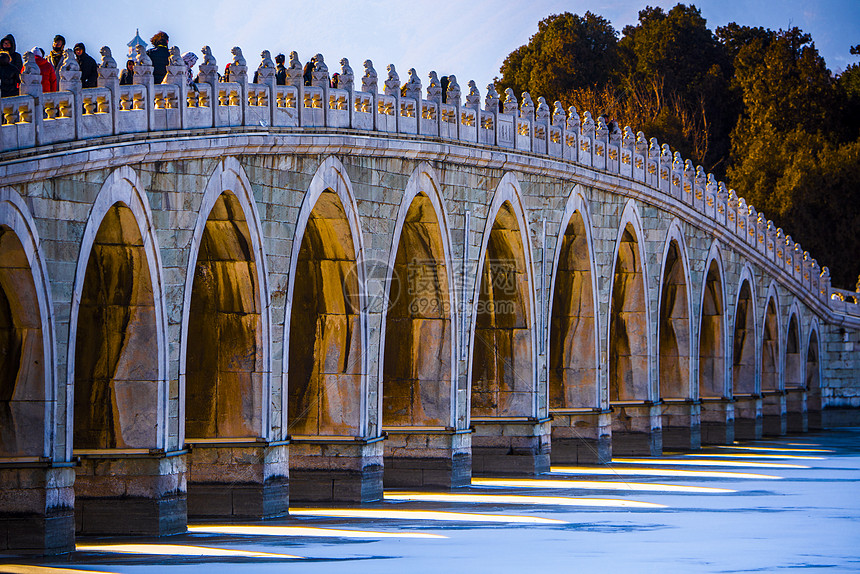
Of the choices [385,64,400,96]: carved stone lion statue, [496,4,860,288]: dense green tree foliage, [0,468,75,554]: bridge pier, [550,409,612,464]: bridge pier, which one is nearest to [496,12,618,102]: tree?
[496,4,860,288]: dense green tree foliage

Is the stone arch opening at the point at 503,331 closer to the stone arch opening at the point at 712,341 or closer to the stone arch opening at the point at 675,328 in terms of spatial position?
the stone arch opening at the point at 675,328

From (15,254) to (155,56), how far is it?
574cm

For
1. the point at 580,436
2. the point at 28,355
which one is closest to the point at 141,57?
the point at 28,355

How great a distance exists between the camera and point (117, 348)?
771 inches

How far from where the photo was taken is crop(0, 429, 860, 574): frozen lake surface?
16.1 meters

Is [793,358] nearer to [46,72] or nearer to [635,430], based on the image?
[635,430]

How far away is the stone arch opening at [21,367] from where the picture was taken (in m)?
17.1

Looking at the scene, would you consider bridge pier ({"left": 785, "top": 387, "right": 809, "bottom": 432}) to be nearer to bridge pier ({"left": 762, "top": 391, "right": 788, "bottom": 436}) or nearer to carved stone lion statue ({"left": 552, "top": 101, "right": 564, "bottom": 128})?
bridge pier ({"left": 762, "top": 391, "right": 788, "bottom": 436})

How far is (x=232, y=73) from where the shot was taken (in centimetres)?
2152

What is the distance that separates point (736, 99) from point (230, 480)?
59916 millimetres

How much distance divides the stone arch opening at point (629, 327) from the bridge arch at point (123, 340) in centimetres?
1807

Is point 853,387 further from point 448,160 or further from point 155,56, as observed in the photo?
point 155,56

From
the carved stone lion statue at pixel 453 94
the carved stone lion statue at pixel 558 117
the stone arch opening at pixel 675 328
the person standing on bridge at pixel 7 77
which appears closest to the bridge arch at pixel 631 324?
the stone arch opening at pixel 675 328

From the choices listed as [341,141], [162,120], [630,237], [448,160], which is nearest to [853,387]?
[630,237]
